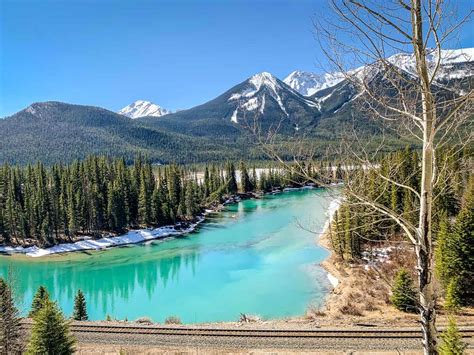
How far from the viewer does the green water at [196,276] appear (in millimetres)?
31125

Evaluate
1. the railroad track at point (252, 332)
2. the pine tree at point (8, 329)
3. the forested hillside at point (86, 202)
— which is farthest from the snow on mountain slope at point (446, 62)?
the forested hillside at point (86, 202)

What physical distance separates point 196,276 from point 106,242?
897 inches

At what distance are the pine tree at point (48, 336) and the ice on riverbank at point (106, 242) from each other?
41.3 metres

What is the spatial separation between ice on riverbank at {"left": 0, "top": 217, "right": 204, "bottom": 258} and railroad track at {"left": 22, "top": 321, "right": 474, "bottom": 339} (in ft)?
115

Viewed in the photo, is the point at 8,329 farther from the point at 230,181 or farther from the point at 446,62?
the point at 230,181

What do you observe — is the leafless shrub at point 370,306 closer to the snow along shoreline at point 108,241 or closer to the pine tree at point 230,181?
the snow along shoreline at point 108,241

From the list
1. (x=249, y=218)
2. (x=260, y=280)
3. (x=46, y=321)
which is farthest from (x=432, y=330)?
(x=249, y=218)

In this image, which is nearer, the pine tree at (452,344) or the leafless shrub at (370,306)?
the pine tree at (452,344)

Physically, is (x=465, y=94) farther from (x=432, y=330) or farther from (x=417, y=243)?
(x=432, y=330)

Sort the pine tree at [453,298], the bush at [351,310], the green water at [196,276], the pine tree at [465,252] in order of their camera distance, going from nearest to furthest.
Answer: the pine tree at [453,298] → the pine tree at [465,252] → the bush at [351,310] → the green water at [196,276]

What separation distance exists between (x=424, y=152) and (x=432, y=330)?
1737 millimetres

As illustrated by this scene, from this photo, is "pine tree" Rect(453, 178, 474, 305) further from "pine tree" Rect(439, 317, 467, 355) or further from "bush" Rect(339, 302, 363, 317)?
"pine tree" Rect(439, 317, 467, 355)

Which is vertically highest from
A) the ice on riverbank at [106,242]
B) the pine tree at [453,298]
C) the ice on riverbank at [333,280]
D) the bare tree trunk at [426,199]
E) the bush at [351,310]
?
the bare tree trunk at [426,199]

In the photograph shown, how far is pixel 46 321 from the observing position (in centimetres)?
1527
